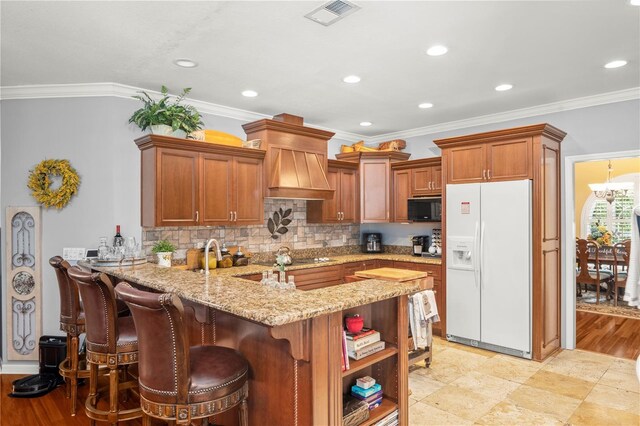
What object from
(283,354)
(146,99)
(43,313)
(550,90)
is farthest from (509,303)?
(43,313)

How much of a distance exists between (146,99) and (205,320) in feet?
8.85

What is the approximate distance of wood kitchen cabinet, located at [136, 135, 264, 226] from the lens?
154 inches

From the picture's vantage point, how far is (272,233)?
5301 mm

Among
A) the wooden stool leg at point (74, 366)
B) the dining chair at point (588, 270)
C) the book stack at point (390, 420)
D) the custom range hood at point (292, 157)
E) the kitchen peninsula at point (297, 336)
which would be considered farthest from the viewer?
the dining chair at point (588, 270)

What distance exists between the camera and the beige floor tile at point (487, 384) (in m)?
3.40

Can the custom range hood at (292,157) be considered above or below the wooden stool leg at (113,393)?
above

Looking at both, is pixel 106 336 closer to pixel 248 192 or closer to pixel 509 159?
pixel 248 192

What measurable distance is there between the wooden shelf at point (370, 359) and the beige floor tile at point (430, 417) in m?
0.99

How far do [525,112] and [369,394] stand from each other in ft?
13.5

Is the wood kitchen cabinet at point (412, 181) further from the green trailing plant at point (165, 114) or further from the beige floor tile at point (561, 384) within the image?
the green trailing plant at point (165, 114)

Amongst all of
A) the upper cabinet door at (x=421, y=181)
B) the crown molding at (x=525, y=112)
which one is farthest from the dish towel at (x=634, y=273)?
the upper cabinet door at (x=421, y=181)

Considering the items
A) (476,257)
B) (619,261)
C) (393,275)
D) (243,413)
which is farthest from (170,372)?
(619,261)

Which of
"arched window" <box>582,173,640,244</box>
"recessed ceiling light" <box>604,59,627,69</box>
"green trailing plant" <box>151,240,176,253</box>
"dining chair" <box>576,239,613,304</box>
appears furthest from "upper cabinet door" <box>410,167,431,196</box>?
"arched window" <box>582,173,640,244</box>

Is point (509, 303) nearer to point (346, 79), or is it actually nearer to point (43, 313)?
point (346, 79)
